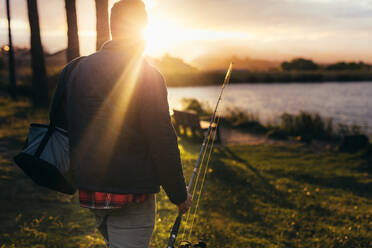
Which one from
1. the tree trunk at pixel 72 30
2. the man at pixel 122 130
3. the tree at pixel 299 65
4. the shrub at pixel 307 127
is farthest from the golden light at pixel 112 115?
the tree at pixel 299 65

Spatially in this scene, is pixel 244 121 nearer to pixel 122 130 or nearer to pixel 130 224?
pixel 130 224

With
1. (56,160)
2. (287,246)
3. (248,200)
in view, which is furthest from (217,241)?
(56,160)

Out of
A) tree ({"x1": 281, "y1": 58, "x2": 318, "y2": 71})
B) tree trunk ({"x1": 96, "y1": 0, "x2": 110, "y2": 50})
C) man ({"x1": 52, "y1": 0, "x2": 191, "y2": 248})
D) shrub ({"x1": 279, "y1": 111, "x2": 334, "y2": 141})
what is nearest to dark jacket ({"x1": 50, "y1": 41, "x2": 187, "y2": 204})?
man ({"x1": 52, "y1": 0, "x2": 191, "y2": 248})

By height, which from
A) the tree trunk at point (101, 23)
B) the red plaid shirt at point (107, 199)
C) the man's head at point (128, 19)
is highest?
the tree trunk at point (101, 23)

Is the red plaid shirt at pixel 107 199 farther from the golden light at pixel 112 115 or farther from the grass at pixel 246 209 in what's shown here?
the grass at pixel 246 209

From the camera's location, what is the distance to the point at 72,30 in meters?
8.50

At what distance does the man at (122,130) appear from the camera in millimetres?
1930

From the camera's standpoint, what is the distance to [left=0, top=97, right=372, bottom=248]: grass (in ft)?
15.1

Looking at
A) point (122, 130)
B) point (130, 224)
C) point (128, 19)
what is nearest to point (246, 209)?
point (130, 224)

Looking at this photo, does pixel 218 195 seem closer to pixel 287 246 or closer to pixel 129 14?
pixel 287 246

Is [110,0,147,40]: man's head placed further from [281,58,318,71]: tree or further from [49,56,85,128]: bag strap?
[281,58,318,71]: tree

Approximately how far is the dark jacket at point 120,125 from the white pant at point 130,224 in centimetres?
15

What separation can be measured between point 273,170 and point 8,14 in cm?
2399

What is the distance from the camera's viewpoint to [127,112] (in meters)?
1.93
